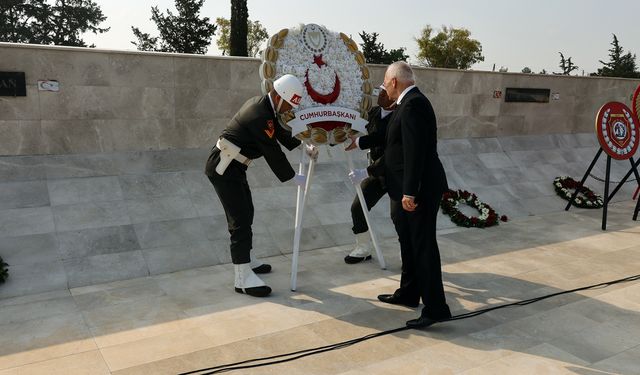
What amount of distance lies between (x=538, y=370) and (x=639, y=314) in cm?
189

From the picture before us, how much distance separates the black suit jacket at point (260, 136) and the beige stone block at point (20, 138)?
3.39m

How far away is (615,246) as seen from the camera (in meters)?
7.75

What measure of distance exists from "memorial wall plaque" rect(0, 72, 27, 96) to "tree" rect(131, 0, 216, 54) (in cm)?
3537

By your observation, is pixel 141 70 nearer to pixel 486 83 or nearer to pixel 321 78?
pixel 321 78

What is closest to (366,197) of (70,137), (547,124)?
(70,137)

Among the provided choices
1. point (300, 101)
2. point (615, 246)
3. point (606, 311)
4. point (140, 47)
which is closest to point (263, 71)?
point (300, 101)

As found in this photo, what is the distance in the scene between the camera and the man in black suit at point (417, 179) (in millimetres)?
4633

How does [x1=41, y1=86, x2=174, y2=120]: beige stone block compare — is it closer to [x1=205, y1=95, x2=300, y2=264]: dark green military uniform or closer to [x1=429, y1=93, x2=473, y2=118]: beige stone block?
[x1=205, y1=95, x2=300, y2=264]: dark green military uniform

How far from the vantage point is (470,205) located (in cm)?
934

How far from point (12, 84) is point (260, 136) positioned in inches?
160

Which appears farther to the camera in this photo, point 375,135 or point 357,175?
point 357,175

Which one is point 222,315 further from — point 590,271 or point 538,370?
point 590,271

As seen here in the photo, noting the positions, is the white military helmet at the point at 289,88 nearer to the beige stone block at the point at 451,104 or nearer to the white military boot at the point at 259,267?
the white military boot at the point at 259,267

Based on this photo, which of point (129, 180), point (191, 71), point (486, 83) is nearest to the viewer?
point (129, 180)
